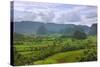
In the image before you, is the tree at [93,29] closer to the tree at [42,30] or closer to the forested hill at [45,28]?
the forested hill at [45,28]

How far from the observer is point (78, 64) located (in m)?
3.05

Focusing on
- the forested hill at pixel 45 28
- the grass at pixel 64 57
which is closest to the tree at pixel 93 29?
the forested hill at pixel 45 28

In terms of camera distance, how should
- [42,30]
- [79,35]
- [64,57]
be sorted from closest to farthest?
[42,30] < [64,57] < [79,35]

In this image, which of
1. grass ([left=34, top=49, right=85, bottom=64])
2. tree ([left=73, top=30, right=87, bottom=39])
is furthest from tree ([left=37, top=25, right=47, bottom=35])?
tree ([left=73, top=30, right=87, bottom=39])

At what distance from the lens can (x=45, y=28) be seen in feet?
9.39

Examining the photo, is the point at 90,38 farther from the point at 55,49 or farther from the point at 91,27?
the point at 55,49

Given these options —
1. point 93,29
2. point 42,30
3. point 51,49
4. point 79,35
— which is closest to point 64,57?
point 51,49

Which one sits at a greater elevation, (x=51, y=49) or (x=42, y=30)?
(x=42, y=30)

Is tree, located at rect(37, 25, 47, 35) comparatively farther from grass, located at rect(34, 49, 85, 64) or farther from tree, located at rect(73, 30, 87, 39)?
tree, located at rect(73, 30, 87, 39)

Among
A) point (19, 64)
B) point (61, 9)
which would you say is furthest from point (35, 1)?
point (19, 64)

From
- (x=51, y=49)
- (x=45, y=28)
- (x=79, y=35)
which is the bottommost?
(x=51, y=49)

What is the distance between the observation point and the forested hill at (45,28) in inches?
107

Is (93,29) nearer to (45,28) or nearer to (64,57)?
(64,57)

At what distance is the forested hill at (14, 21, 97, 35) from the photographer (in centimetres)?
272
